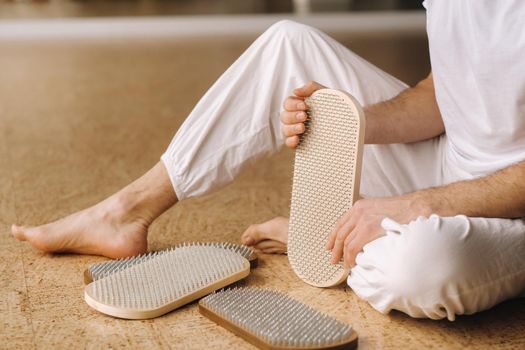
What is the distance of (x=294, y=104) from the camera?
60.2 inches

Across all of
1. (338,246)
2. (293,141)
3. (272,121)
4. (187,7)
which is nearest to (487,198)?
(338,246)

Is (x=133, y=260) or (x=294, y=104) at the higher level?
(x=294, y=104)

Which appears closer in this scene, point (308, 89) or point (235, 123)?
point (308, 89)

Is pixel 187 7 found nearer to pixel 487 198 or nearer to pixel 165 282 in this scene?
pixel 165 282

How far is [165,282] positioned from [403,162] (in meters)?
0.52

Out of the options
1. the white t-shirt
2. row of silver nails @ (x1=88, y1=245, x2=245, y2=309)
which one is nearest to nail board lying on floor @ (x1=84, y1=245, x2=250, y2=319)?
row of silver nails @ (x1=88, y1=245, x2=245, y2=309)

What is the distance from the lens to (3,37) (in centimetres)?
578

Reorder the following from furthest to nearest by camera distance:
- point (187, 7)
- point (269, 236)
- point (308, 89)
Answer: point (187, 7)
point (269, 236)
point (308, 89)

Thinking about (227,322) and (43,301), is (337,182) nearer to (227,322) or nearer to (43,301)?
(227,322)

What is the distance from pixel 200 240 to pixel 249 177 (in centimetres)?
57

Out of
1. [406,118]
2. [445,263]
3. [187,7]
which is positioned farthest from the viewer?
[187,7]

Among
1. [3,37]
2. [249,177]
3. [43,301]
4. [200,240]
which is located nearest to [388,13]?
[3,37]

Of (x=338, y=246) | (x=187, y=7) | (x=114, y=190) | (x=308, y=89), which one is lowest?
(x=187, y=7)

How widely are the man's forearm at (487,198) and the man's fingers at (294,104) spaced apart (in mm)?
275
